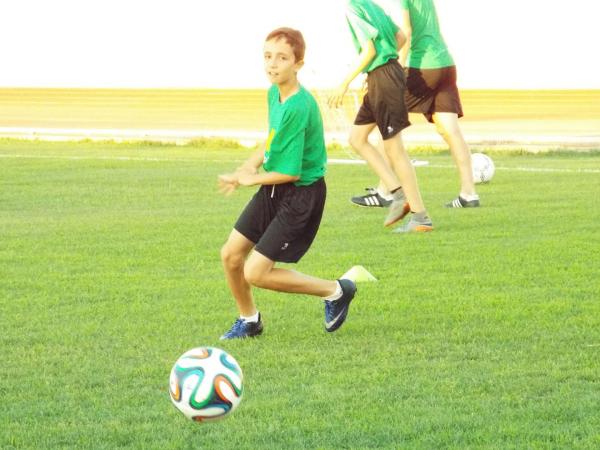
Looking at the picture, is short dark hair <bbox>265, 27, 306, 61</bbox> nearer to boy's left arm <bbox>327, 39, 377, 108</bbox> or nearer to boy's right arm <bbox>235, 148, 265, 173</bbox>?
boy's right arm <bbox>235, 148, 265, 173</bbox>

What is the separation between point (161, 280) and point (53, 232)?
9.81 feet

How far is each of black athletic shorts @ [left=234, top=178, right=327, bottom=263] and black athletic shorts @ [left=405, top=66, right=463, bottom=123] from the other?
19.4 feet

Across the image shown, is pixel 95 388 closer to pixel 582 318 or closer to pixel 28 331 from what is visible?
pixel 28 331

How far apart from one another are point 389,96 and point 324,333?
4.85m

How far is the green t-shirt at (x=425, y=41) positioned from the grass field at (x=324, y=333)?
143 centimetres

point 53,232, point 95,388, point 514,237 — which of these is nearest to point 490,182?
point 514,237

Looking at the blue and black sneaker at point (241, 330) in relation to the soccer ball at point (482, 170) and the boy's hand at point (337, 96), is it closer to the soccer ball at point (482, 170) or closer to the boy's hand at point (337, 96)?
the boy's hand at point (337, 96)

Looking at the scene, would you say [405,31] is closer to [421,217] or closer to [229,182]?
[421,217]

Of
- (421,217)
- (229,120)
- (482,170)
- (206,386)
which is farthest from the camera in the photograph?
(229,120)

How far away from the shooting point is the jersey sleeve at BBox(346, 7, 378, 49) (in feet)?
36.9

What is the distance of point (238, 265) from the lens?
687 cm

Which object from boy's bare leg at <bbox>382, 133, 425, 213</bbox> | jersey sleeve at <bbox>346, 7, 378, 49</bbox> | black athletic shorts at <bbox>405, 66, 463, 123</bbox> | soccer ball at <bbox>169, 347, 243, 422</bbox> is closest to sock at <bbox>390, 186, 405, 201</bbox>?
boy's bare leg at <bbox>382, 133, 425, 213</bbox>

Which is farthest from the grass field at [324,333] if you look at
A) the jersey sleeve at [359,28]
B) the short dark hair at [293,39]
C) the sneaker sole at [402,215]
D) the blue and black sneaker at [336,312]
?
the jersey sleeve at [359,28]

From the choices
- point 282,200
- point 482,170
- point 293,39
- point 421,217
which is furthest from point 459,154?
point 293,39
